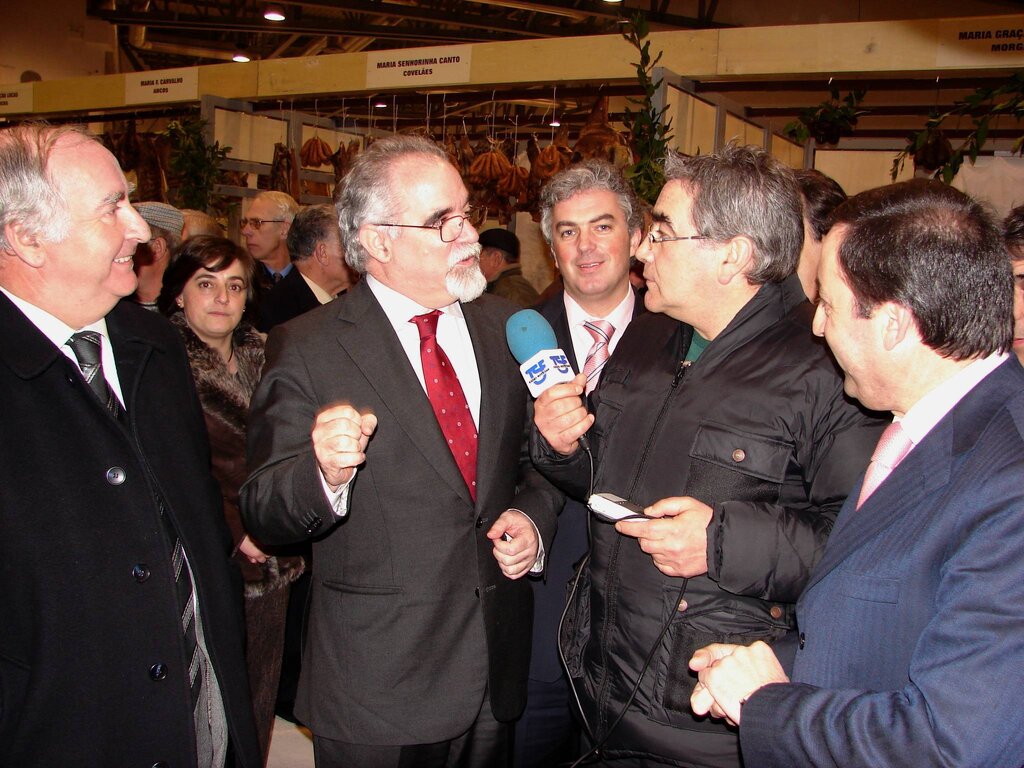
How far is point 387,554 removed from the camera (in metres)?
1.93

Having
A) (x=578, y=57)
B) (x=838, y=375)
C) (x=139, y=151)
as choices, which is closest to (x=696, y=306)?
(x=838, y=375)

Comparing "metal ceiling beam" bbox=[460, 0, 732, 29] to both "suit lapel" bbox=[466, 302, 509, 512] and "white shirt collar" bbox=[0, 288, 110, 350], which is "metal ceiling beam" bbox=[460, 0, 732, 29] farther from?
"white shirt collar" bbox=[0, 288, 110, 350]

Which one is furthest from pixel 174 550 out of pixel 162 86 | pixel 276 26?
pixel 276 26

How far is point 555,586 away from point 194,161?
5734mm

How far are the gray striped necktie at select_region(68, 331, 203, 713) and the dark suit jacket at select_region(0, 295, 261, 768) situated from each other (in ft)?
0.09

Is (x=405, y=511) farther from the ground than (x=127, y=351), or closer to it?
closer to it

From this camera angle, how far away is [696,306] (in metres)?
1.97

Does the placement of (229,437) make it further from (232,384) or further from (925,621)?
(925,621)

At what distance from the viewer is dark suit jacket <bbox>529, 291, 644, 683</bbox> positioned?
2512mm

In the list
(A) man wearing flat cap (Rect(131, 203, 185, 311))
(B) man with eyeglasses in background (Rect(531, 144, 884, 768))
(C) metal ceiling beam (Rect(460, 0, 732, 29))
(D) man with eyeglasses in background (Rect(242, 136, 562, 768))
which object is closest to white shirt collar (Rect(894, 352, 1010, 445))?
(B) man with eyeglasses in background (Rect(531, 144, 884, 768))

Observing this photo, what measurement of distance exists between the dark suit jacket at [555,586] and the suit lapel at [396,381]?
692 millimetres

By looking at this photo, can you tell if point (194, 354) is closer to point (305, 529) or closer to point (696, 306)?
point (305, 529)

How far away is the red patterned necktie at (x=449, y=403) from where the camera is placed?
204 cm

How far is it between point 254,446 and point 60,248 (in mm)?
618
